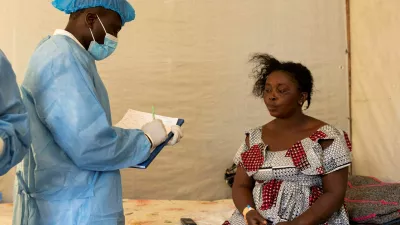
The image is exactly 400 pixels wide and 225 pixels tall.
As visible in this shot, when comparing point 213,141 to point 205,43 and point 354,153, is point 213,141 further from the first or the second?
point 354,153

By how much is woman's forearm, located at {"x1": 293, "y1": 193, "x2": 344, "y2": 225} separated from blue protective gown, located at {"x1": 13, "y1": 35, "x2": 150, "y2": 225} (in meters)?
0.63

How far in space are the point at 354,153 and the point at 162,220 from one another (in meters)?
1.41

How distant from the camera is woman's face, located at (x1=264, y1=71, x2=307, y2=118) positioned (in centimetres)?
170

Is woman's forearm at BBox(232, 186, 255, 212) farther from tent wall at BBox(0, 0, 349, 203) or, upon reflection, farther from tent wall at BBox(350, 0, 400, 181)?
tent wall at BBox(350, 0, 400, 181)

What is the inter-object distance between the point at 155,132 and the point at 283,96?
0.57 meters

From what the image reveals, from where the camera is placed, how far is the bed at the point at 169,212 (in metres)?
2.05

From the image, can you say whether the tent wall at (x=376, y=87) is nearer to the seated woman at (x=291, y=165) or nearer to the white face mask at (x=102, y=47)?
the seated woman at (x=291, y=165)

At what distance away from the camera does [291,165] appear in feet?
5.31

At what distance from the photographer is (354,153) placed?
9.42 feet

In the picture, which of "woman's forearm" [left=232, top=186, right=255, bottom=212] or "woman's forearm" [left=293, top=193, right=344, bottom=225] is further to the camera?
"woman's forearm" [left=232, top=186, right=255, bottom=212]

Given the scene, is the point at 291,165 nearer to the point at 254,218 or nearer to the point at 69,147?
the point at 254,218

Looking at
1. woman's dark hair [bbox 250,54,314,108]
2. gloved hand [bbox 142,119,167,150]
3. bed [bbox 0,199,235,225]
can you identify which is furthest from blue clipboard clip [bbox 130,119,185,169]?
bed [bbox 0,199,235,225]

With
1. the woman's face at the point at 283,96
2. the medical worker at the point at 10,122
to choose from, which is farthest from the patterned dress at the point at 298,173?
the medical worker at the point at 10,122

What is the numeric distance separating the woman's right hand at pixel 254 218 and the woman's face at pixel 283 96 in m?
0.38
